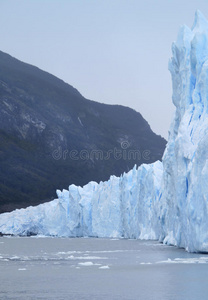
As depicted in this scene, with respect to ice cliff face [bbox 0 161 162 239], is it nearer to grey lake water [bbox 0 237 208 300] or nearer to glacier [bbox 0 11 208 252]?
glacier [bbox 0 11 208 252]

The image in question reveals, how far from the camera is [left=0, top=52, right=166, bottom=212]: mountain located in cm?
11600

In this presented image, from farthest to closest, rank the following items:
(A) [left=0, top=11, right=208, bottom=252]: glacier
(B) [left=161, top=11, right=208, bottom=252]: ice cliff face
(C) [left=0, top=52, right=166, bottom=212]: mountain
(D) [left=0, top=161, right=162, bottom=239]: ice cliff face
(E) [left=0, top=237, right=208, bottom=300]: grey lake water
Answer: (C) [left=0, top=52, right=166, bottom=212]: mountain → (D) [left=0, top=161, right=162, bottom=239]: ice cliff face → (A) [left=0, top=11, right=208, bottom=252]: glacier → (B) [left=161, top=11, right=208, bottom=252]: ice cliff face → (E) [left=0, top=237, right=208, bottom=300]: grey lake water

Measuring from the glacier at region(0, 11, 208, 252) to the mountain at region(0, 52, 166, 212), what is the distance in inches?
1820

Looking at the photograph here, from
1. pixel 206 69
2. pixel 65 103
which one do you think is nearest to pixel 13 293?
pixel 206 69

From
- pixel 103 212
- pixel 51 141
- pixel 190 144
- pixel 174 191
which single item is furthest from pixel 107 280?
pixel 51 141

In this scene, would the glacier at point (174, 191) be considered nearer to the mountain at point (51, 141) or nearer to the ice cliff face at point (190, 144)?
the ice cliff face at point (190, 144)

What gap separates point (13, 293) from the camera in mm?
13805

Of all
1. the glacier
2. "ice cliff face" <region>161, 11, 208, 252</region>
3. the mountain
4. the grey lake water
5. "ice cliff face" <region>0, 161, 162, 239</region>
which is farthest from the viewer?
the mountain

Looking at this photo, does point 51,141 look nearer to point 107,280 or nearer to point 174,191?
point 174,191

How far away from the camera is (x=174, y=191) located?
1201 inches

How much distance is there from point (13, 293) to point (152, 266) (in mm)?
7448

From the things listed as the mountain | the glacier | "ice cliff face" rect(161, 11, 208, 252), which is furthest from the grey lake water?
the mountain

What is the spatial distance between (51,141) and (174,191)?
329 feet

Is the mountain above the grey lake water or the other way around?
above
